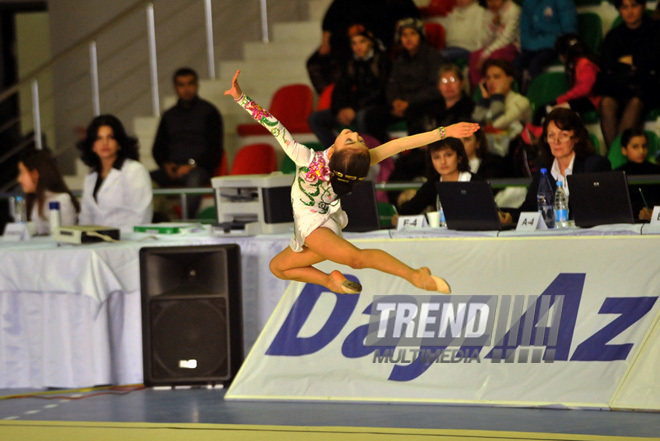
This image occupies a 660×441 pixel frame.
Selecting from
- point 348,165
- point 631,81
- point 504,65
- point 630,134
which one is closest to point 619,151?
point 630,134

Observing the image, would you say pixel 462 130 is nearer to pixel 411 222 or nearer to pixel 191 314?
pixel 411 222

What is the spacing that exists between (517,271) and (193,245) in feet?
6.04

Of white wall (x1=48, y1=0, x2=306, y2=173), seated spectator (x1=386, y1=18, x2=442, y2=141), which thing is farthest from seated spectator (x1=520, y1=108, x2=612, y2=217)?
white wall (x1=48, y1=0, x2=306, y2=173)

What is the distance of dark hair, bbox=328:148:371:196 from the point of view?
342 centimetres

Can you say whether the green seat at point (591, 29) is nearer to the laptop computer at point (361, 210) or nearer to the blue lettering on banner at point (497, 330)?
the laptop computer at point (361, 210)

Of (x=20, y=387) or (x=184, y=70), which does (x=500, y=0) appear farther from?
(x=20, y=387)

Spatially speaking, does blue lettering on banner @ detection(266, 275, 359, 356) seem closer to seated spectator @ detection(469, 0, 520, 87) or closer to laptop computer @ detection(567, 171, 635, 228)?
laptop computer @ detection(567, 171, 635, 228)

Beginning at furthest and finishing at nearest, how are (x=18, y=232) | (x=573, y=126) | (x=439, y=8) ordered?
1. (x=439, y=8)
2. (x=18, y=232)
3. (x=573, y=126)

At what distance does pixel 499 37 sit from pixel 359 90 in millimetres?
1170

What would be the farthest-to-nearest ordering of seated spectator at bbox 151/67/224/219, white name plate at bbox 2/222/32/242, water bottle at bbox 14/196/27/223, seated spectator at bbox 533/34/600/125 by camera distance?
seated spectator at bbox 151/67/224/219
seated spectator at bbox 533/34/600/125
water bottle at bbox 14/196/27/223
white name plate at bbox 2/222/32/242

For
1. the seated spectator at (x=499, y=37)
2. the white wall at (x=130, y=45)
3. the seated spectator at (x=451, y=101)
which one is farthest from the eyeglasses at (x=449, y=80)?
the white wall at (x=130, y=45)

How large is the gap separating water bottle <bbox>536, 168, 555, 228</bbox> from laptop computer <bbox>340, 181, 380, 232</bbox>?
2.95 ft

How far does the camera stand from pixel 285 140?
12.0 feet

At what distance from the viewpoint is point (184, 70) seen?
28.0 feet
